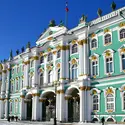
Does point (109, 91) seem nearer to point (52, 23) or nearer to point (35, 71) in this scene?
point (35, 71)

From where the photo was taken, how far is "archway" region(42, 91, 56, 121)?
145 feet

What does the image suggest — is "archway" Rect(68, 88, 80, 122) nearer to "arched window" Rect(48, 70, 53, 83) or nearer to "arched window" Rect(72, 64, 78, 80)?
"arched window" Rect(72, 64, 78, 80)

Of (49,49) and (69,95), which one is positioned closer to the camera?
(69,95)

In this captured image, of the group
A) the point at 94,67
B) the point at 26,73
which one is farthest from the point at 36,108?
the point at 94,67

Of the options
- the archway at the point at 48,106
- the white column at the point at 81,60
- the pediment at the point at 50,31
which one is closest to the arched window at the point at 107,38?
the white column at the point at 81,60

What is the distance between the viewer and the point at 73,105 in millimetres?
40594

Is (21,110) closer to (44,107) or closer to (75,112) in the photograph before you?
(44,107)

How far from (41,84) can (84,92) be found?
12.1m

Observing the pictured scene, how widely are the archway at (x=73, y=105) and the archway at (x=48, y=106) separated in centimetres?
390

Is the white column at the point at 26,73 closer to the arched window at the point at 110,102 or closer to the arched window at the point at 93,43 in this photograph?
the arched window at the point at 93,43

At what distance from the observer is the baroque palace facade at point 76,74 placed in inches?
1329

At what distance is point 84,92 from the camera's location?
36.5m

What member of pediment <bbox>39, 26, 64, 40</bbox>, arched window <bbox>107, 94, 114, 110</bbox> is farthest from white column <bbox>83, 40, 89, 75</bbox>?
pediment <bbox>39, 26, 64, 40</bbox>

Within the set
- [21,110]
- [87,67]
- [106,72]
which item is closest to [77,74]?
[87,67]
